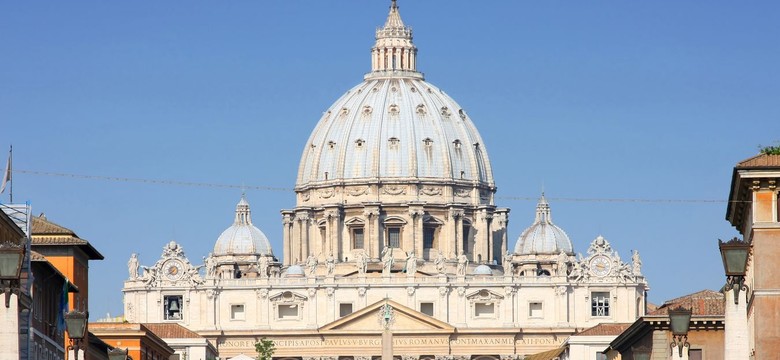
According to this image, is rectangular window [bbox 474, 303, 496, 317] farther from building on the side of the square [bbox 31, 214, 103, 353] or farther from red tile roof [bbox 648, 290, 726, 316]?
building on the side of the square [bbox 31, 214, 103, 353]

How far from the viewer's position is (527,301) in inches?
7407

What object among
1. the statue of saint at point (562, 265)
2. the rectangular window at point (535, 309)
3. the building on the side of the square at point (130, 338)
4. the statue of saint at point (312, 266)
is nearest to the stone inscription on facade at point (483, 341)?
the rectangular window at point (535, 309)

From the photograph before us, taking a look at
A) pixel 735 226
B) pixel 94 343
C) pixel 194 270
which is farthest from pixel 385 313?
pixel 735 226

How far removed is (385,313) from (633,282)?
1718 centimetres

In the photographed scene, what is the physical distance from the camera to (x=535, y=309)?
617 feet

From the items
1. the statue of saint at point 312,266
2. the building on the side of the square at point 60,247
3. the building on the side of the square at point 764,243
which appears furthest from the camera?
the statue of saint at point 312,266

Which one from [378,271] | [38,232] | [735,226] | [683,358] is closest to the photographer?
[683,358]

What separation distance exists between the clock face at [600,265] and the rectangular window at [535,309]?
173 inches

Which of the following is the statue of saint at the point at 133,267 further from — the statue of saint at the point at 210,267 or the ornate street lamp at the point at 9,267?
the ornate street lamp at the point at 9,267

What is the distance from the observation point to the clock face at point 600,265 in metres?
188

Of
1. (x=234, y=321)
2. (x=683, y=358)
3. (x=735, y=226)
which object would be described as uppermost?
(x=234, y=321)

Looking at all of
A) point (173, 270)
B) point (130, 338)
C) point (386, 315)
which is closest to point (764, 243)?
point (130, 338)

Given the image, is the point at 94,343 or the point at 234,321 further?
the point at 234,321

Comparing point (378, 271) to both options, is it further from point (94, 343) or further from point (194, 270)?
point (94, 343)
